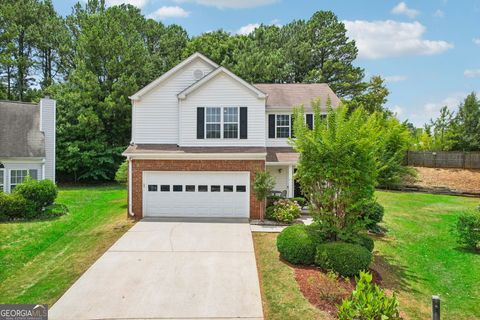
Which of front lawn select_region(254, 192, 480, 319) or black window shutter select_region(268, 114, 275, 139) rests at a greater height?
black window shutter select_region(268, 114, 275, 139)

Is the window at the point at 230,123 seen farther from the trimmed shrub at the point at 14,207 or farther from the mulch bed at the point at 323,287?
the trimmed shrub at the point at 14,207

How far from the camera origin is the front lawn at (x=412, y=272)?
7.87 m

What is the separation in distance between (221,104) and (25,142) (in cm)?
1467

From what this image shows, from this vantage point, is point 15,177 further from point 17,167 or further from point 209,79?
point 209,79

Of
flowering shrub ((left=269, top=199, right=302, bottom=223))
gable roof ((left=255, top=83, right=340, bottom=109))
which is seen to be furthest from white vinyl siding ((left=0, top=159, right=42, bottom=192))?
flowering shrub ((left=269, top=199, right=302, bottom=223))

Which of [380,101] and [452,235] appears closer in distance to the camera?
[452,235]

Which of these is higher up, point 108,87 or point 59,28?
point 59,28

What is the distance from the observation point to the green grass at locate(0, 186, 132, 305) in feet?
28.0

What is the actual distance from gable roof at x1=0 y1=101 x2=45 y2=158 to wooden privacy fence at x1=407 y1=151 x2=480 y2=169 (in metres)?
31.0

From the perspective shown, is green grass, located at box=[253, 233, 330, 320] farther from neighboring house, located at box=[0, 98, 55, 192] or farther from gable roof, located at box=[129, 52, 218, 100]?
neighboring house, located at box=[0, 98, 55, 192]

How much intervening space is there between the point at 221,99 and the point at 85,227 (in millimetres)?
8778

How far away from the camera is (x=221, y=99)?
16.6m

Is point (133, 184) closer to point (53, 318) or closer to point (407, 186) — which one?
point (53, 318)

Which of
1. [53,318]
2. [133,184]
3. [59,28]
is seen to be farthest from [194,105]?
[59,28]
